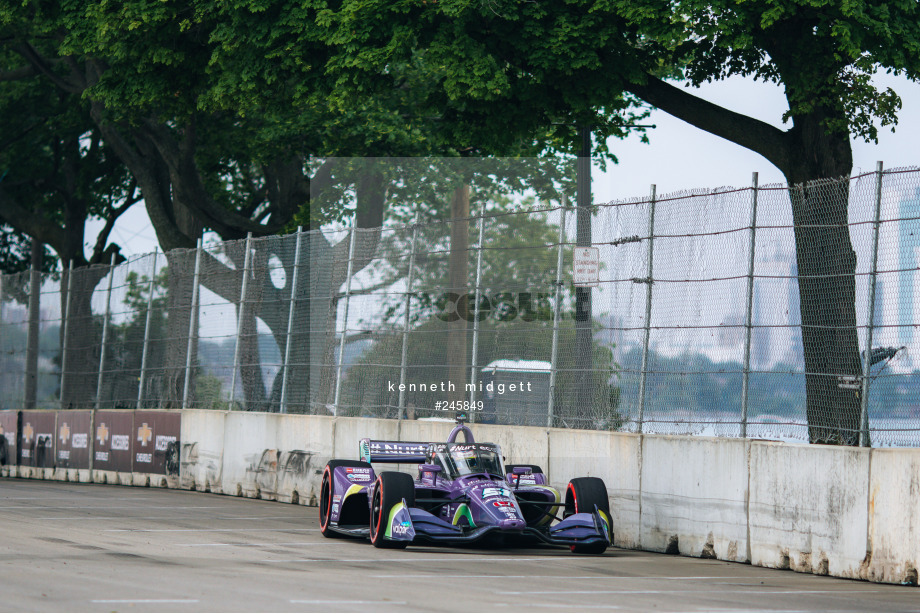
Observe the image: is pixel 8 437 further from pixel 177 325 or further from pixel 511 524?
pixel 511 524

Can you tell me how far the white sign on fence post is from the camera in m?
14.4

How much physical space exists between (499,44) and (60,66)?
19.9 metres

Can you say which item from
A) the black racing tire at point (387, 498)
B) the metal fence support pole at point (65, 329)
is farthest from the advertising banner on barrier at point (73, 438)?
the black racing tire at point (387, 498)

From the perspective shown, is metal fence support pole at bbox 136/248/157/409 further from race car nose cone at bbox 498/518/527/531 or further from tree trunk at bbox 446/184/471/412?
race car nose cone at bbox 498/518/527/531

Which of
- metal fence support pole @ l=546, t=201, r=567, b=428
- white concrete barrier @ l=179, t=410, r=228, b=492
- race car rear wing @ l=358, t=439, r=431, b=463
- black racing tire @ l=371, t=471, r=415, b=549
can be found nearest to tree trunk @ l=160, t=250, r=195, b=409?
white concrete barrier @ l=179, t=410, r=228, b=492

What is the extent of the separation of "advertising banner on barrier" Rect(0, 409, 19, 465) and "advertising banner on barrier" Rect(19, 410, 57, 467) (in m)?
0.36

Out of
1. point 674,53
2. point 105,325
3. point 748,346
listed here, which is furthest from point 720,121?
point 105,325

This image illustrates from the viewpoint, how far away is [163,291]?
22.9 metres

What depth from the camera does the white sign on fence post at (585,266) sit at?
14445 mm

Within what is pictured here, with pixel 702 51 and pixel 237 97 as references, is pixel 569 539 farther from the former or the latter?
pixel 237 97

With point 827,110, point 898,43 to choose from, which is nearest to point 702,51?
point 827,110

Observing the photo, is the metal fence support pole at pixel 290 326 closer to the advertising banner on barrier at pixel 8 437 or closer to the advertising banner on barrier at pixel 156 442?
the advertising banner on barrier at pixel 156 442

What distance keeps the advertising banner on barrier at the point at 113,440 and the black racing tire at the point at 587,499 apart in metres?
12.3

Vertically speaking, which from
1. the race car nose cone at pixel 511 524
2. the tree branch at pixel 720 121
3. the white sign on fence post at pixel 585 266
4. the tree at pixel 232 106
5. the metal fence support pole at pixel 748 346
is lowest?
the race car nose cone at pixel 511 524
